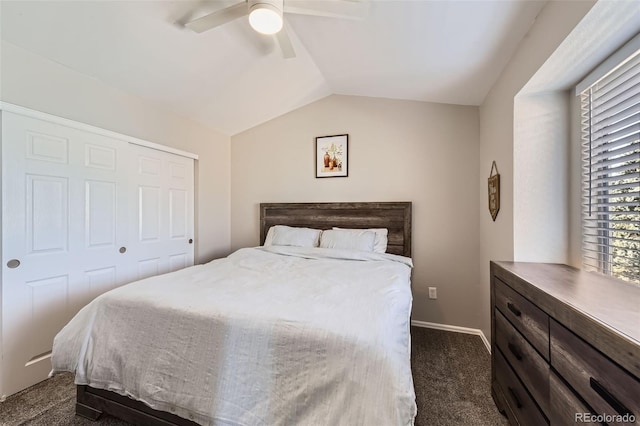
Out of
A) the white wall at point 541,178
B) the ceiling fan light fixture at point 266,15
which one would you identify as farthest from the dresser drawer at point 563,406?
the ceiling fan light fixture at point 266,15

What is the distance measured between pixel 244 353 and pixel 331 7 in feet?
6.54

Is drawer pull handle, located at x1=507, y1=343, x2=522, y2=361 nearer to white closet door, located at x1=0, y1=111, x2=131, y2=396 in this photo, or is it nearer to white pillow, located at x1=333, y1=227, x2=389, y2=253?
white pillow, located at x1=333, y1=227, x2=389, y2=253

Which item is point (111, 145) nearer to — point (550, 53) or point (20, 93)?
point (20, 93)

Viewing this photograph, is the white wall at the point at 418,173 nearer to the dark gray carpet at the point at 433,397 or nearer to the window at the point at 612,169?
the dark gray carpet at the point at 433,397

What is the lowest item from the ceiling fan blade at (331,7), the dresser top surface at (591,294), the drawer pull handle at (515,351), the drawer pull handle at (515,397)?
the drawer pull handle at (515,397)

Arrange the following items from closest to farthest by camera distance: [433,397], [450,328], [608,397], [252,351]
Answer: [608,397], [252,351], [433,397], [450,328]

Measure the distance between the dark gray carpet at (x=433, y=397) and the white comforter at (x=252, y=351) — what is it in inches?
15.6

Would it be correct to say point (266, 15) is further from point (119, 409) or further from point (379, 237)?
point (119, 409)

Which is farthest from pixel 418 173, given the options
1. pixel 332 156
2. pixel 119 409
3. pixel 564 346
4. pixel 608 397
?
pixel 119 409

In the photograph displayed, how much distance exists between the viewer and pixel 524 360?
128cm

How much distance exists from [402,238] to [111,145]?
9.97 ft

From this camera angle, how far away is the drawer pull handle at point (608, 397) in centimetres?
71

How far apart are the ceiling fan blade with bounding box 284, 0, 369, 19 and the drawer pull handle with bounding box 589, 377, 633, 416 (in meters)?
1.98

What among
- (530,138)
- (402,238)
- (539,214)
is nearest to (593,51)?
(530,138)
